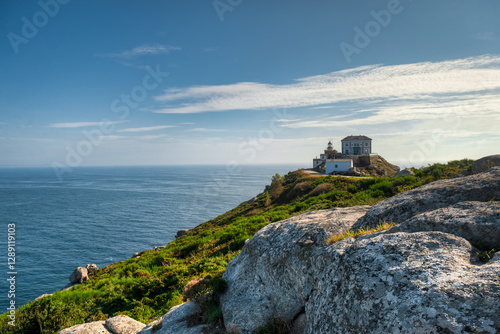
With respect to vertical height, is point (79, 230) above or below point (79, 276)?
below

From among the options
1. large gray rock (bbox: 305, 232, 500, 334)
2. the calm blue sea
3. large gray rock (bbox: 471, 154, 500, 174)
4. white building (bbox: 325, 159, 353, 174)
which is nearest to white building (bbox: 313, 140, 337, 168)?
white building (bbox: 325, 159, 353, 174)

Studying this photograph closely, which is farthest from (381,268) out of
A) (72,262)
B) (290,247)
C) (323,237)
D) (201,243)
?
(72,262)

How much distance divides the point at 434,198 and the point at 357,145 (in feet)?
275

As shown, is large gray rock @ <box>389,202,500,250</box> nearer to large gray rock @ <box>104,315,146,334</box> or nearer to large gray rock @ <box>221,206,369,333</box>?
large gray rock @ <box>221,206,369,333</box>

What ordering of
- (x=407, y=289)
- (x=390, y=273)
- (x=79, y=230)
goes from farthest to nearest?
(x=79, y=230)
(x=390, y=273)
(x=407, y=289)

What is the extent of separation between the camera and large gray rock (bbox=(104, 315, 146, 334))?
891 centimetres

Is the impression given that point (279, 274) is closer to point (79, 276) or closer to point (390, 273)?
point (390, 273)

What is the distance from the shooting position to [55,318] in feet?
34.6

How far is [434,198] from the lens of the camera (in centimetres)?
646

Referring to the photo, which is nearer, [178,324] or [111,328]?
[178,324]

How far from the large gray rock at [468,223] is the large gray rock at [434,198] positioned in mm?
959

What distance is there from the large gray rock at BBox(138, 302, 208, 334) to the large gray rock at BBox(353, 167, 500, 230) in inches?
215

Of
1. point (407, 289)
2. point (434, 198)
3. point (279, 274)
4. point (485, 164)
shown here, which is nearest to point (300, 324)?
point (279, 274)

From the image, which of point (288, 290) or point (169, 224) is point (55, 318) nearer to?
point (288, 290)
